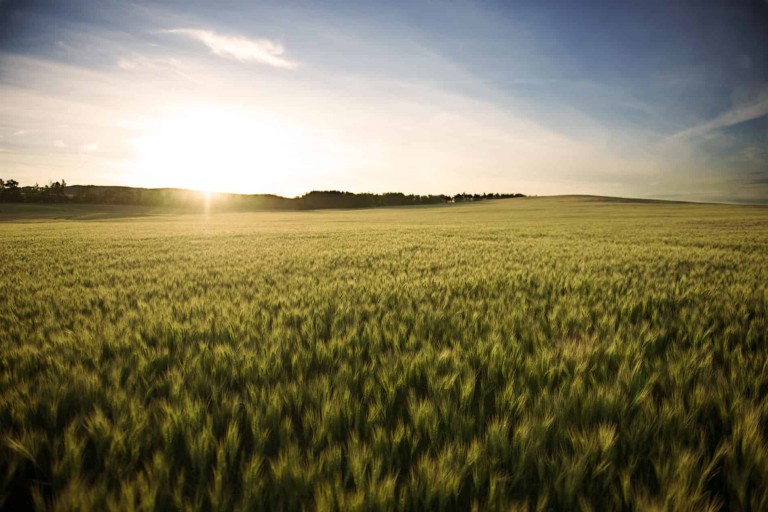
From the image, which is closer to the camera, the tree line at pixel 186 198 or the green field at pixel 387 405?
the green field at pixel 387 405

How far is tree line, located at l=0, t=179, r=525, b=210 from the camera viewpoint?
79.6m

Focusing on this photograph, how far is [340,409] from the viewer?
1.72 metres

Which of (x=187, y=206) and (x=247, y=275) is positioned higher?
(x=187, y=206)

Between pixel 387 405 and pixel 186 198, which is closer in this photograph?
pixel 387 405

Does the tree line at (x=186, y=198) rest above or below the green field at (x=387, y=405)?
above

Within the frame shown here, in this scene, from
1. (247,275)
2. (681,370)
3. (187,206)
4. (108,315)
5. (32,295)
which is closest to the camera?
(681,370)

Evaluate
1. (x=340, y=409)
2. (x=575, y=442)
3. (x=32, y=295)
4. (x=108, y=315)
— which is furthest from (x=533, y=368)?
(x=32, y=295)

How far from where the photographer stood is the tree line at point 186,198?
79.6 meters

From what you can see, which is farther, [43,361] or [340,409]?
[43,361]

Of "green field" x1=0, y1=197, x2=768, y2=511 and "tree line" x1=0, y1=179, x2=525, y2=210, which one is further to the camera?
"tree line" x1=0, y1=179, x2=525, y2=210

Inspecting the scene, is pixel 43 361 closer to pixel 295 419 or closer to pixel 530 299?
pixel 295 419

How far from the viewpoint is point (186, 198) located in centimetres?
8956

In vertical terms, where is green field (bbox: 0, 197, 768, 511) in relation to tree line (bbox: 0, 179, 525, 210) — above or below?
below

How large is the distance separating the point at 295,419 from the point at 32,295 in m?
5.53
